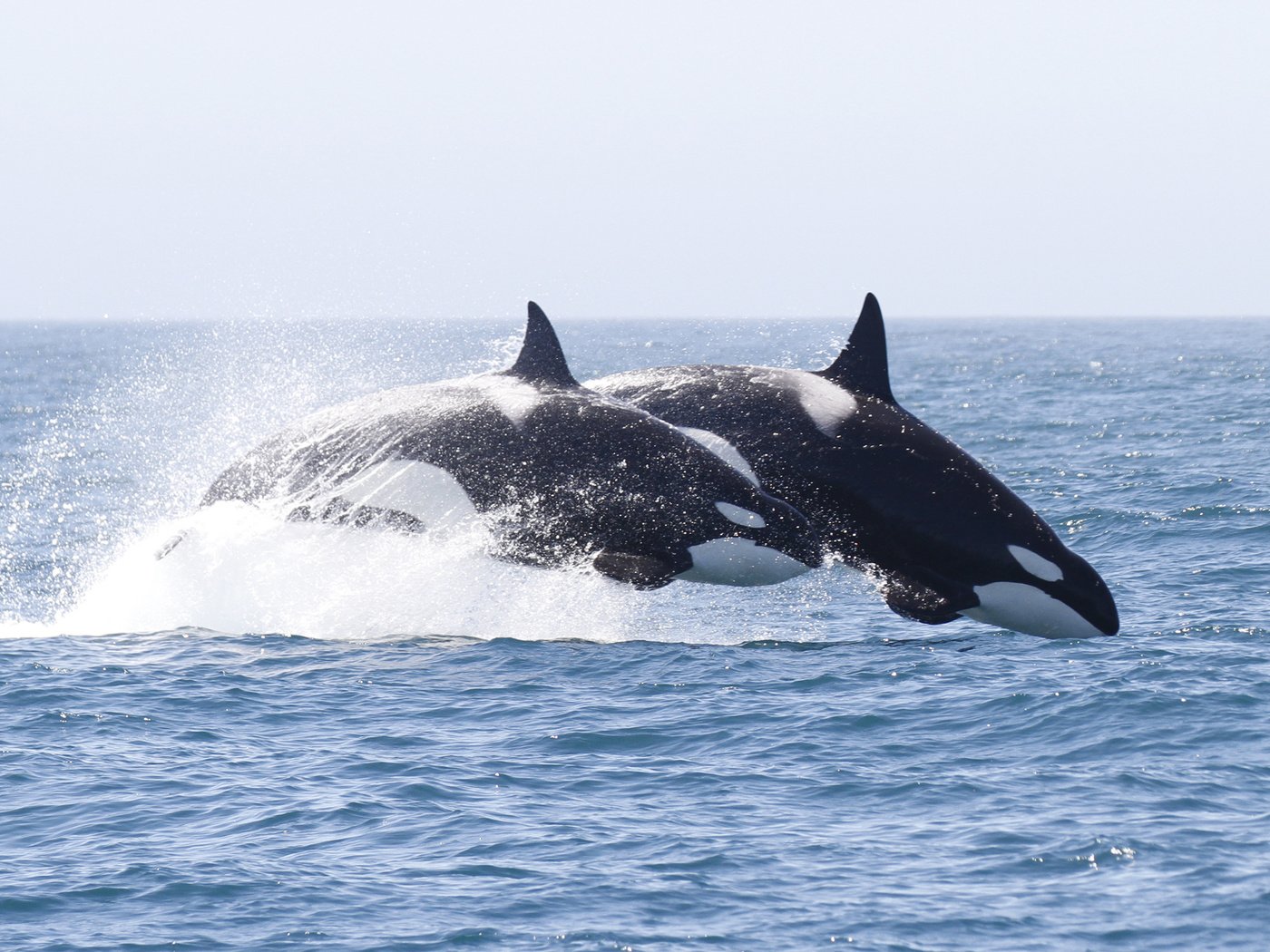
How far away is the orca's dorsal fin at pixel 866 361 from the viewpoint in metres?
15.2

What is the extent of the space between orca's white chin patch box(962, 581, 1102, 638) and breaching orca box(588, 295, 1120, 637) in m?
0.01

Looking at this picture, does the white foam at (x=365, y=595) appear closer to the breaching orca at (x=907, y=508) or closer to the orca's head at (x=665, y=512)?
the orca's head at (x=665, y=512)

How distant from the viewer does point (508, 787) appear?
1096 centimetres

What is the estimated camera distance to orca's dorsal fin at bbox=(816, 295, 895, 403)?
15.2 meters

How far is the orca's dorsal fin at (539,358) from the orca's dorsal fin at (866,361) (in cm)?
255

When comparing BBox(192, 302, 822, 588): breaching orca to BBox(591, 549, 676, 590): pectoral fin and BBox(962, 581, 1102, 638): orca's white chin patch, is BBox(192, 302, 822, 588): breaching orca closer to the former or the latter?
BBox(591, 549, 676, 590): pectoral fin

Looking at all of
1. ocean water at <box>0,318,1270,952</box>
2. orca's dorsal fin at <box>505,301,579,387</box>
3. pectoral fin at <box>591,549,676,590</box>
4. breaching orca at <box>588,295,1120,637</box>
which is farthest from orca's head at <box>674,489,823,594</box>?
orca's dorsal fin at <box>505,301,579,387</box>

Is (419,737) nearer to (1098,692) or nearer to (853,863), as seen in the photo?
(853,863)

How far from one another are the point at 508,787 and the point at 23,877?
3.13 meters

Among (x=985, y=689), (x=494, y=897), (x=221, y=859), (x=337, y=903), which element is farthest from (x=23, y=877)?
(x=985, y=689)

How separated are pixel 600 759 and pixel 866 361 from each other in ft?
17.8

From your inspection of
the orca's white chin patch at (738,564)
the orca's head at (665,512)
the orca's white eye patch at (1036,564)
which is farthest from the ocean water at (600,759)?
the orca's head at (665,512)

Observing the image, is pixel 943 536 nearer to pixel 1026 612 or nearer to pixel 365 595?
pixel 1026 612

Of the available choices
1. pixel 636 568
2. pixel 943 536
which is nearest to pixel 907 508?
pixel 943 536
